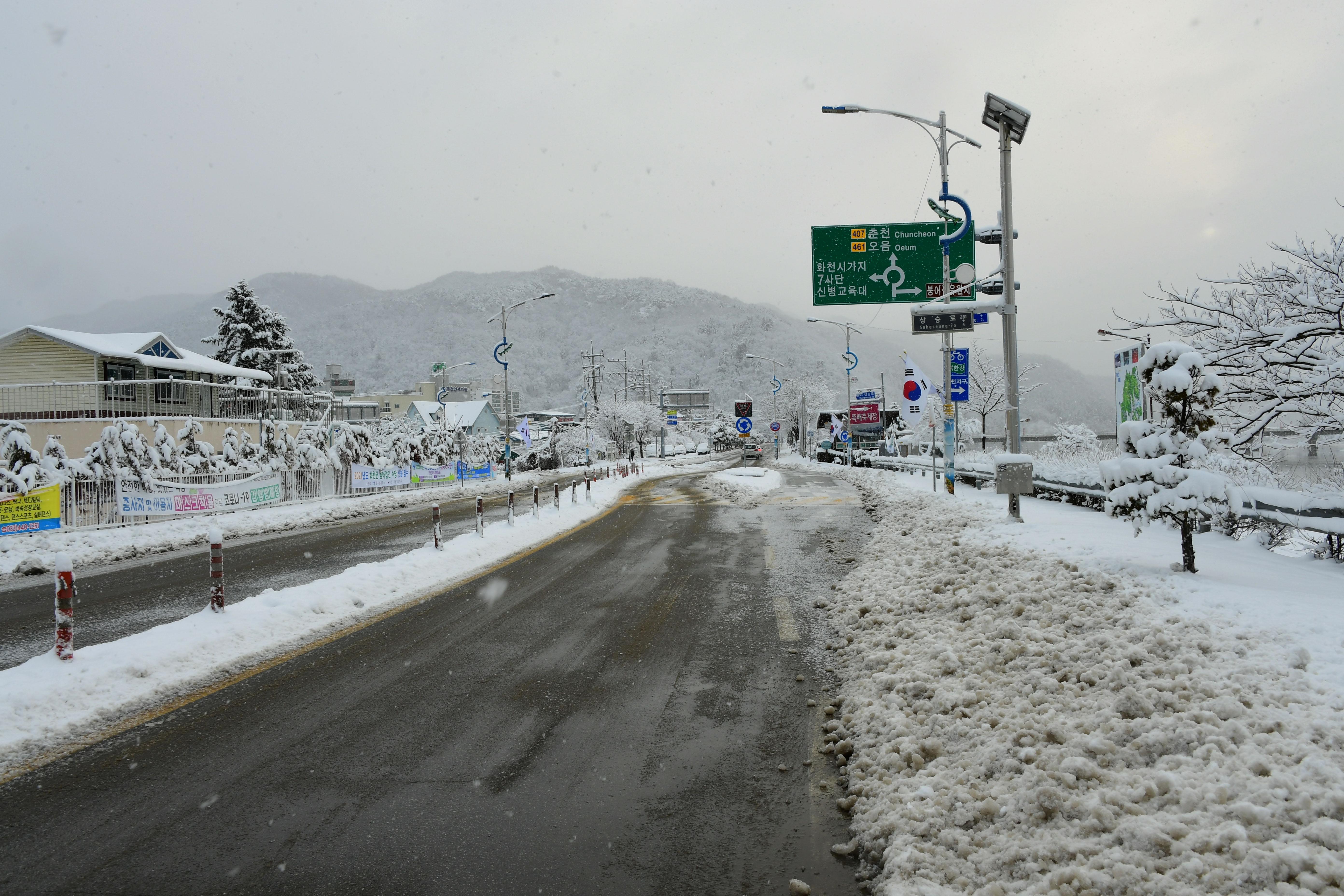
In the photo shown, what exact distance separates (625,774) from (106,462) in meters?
25.7

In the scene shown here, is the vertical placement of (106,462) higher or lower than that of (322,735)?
higher

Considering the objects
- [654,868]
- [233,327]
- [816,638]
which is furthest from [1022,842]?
[233,327]

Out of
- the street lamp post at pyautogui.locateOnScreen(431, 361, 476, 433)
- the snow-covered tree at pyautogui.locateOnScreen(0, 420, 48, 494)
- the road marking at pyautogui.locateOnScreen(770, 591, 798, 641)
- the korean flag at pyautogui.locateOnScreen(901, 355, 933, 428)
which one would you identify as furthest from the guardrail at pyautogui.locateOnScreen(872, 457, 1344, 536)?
the street lamp post at pyautogui.locateOnScreen(431, 361, 476, 433)

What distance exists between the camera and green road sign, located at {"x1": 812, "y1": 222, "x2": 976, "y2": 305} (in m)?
20.6

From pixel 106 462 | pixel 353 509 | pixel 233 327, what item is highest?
pixel 233 327

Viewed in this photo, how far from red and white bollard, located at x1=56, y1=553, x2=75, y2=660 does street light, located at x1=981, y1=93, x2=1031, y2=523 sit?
13.3 meters

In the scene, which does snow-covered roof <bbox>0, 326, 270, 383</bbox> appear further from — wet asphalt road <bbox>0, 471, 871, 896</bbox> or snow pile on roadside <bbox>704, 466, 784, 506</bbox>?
wet asphalt road <bbox>0, 471, 871, 896</bbox>

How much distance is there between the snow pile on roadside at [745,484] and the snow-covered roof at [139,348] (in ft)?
99.7

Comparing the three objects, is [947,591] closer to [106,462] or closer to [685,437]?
[106,462]

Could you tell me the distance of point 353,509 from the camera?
25.3 meters

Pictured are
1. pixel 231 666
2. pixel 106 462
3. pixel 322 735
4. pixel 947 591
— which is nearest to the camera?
pixel 322 735

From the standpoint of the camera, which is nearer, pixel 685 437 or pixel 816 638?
pixel 816 638

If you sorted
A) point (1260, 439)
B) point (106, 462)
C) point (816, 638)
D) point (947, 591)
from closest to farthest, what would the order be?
point (816, 638)
point (947, 591)
point (1260, 439)
point (106, 462)

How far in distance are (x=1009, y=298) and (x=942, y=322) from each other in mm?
2701
